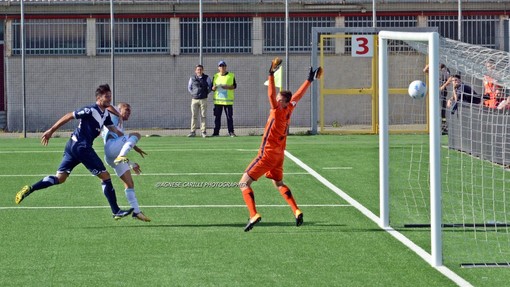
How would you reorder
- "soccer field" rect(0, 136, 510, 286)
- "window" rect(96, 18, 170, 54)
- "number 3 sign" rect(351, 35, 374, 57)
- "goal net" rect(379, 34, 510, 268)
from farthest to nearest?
"window" rect(96, 18, 170, 54)
"number 3 sign" rect(351, 35, 374, 57)
"goal net" rect(379, 34, 510, 268)
"soccer field" rect(0, 136, 510, 286)

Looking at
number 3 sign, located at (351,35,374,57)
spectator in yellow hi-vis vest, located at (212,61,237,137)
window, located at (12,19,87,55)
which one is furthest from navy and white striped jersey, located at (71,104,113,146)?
window, located at (12,19,87,55)

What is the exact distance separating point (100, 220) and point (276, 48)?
816 inches

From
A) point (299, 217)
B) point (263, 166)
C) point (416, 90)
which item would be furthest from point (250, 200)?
point (416, 90)

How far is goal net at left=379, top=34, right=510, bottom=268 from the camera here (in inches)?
440

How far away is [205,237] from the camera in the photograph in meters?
13.2

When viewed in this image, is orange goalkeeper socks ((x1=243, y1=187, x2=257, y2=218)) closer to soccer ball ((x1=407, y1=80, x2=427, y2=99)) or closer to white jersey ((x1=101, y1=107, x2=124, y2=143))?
white jersey ((x1=101, y1=107, x2=124, y2=143))

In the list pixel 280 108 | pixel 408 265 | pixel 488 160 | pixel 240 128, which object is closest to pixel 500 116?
pixel 488 160

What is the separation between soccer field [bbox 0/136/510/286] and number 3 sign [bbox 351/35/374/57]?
8368 mm

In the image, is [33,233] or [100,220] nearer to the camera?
[33,233]

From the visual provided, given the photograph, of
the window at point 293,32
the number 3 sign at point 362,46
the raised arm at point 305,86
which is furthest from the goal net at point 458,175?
the window at point 293,32

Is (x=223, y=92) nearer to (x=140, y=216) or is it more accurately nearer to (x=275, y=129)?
(x=140, y=216)

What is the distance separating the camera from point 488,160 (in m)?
21.8

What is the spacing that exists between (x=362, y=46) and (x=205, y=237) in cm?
1761

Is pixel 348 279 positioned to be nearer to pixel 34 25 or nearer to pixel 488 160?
pixel 488 160
